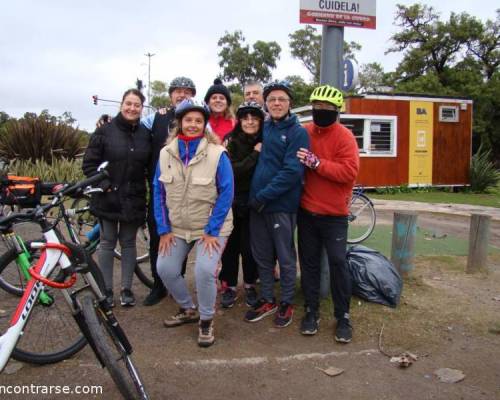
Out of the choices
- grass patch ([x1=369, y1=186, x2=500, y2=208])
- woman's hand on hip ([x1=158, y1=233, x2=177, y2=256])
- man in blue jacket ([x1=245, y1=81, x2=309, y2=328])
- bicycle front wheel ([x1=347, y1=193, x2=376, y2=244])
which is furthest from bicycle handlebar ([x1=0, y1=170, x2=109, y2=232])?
grass patch ([x1=369, y1=186, x2=500, y2=208])

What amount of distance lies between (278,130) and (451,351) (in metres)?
2.18

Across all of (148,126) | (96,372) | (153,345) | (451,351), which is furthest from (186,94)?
(451,351)

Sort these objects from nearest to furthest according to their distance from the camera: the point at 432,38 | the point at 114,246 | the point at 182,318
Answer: the point at 182,318 < the point at 114,246 < the point at 432,38

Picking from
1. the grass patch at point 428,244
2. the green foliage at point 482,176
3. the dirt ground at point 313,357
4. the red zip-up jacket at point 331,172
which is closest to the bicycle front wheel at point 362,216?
the grass patch at point 428,244

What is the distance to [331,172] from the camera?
11.8 feet

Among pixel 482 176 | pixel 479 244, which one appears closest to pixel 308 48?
pixel 482 176

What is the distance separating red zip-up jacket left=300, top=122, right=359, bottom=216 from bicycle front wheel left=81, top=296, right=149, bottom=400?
185 cm

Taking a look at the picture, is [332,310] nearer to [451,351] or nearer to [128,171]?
[451,351]

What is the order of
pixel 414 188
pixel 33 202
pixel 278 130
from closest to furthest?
pixel 33 202 → pixel 278 130 → pixel 414 188

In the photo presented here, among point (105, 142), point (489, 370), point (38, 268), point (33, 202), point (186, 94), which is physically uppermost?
point (186, 94)

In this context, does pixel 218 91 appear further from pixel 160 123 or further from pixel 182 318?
pixel 182 318

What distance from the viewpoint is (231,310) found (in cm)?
437

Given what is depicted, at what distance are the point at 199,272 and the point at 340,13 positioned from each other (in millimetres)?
2723

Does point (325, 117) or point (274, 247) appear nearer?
point (325, 117)
